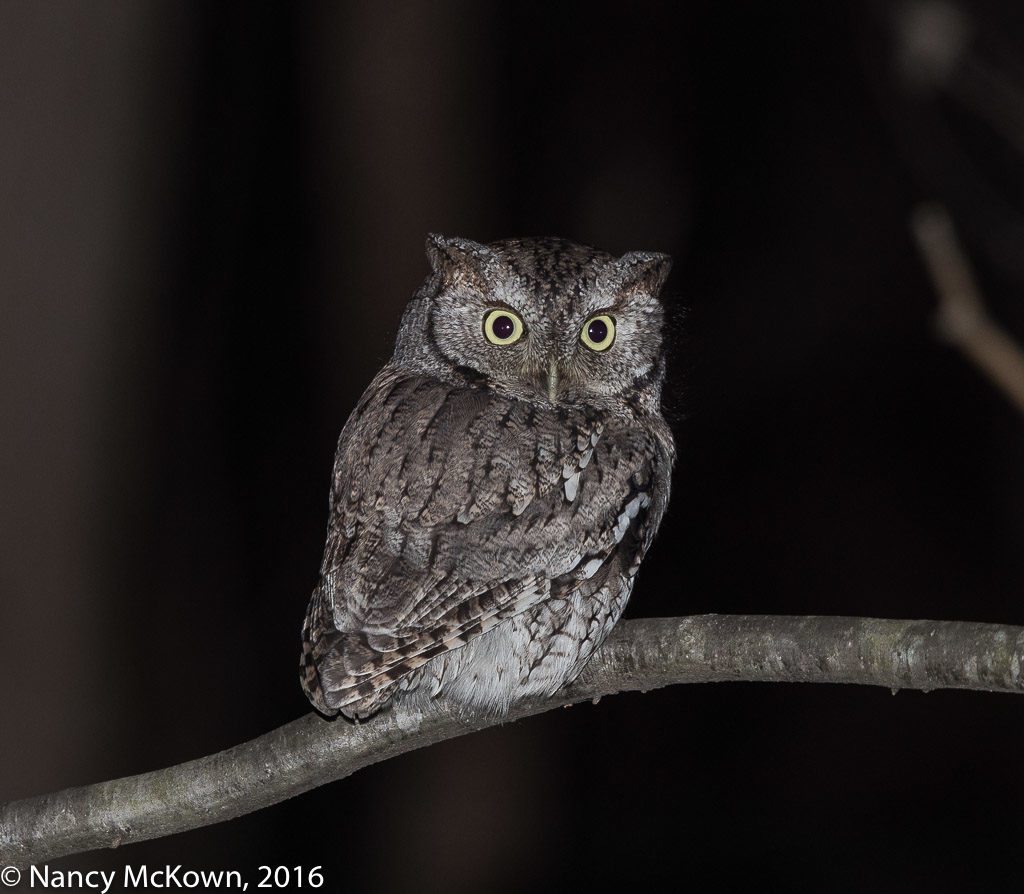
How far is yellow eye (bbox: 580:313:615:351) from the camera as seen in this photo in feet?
8.48

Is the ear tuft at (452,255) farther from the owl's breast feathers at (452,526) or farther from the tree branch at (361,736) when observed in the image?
the tree branch at (361,736)

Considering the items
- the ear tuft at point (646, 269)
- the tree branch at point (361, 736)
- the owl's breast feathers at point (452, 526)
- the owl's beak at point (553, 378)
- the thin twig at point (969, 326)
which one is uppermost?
the ear tuft at point (646, 269)

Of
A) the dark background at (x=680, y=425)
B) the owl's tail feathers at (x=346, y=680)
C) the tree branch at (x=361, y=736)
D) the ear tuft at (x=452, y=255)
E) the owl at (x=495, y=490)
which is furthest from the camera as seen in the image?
the dark background at (x=680, y=425)

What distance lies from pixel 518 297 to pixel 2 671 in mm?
2602

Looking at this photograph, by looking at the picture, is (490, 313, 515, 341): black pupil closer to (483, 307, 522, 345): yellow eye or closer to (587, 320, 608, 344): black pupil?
(483, 307, 522, 345): yellow eye

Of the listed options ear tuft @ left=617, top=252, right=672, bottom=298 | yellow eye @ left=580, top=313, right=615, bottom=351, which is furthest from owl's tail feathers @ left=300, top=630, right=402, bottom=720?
ear tuft @ left=617, top=252, right=672, bottom=298

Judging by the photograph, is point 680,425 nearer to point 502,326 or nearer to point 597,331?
point 597,331

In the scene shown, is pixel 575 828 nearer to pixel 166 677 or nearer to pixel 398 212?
pixel 166 677

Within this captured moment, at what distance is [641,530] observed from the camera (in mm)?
2590

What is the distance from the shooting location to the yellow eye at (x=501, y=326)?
8.28 feet

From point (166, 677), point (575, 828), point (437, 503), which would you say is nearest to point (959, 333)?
point (437, 503)

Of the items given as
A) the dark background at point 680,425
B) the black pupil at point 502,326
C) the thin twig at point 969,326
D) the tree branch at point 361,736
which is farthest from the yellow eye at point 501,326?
the dark background at point 680,425

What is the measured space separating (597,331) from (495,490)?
18.6 inches

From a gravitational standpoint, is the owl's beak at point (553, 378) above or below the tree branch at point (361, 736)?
above
